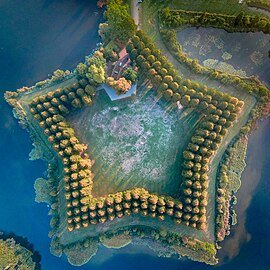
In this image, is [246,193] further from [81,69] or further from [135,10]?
[135,10]

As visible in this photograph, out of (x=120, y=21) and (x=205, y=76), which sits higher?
(x=205, y=76)

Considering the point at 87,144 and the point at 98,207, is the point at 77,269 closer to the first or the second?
the point at 98,207

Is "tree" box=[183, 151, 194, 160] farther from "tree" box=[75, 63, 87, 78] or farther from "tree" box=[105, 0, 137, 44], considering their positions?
"tree" box=[75, 63, 87, 78]

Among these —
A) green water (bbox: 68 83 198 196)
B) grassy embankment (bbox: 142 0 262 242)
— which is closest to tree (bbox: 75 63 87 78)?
green water (bbox: 68 83 198 196)

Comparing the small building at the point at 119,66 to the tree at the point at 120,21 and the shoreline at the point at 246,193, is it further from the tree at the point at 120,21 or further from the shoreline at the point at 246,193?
the shoreline at the point at 246,193

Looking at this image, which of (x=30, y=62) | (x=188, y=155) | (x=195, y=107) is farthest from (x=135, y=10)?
(x=188, y=155)

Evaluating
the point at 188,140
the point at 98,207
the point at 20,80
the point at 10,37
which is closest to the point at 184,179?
the point at 188,140
